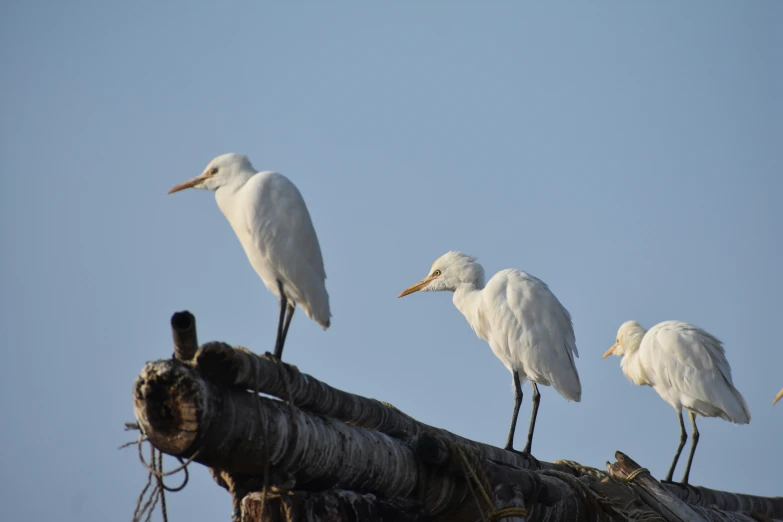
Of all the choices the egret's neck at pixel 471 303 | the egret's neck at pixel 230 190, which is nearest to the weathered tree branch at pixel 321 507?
the egret's neck at pixel 230 190

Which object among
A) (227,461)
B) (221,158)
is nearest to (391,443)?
(227,461)

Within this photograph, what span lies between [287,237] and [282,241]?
0.15 feet

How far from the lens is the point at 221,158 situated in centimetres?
699

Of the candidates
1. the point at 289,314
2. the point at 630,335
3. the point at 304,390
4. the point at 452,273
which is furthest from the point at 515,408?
the point at 304,390

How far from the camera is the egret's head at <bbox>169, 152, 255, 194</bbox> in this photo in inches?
272

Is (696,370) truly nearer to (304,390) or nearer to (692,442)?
(692,442)

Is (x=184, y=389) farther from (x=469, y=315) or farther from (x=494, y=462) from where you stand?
(x=469, y=315)

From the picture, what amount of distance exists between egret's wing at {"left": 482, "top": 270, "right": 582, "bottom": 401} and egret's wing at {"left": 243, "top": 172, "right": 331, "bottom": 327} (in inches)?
158

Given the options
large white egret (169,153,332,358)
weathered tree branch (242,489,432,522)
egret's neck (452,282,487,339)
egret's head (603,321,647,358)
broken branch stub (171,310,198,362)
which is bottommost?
weathered tree branch (242,489,432,522)

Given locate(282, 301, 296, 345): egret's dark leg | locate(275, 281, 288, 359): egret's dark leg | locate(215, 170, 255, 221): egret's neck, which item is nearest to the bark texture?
Answer: locate(275, 281, 288, 359): egret's dark leg

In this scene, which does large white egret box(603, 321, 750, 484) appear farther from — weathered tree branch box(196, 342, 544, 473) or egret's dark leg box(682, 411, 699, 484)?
weathered tree branch box(196, 342, 544, 473)

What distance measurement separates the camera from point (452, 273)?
37.3 ft

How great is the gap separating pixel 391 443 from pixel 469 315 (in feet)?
21.5

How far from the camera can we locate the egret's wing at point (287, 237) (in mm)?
6414
